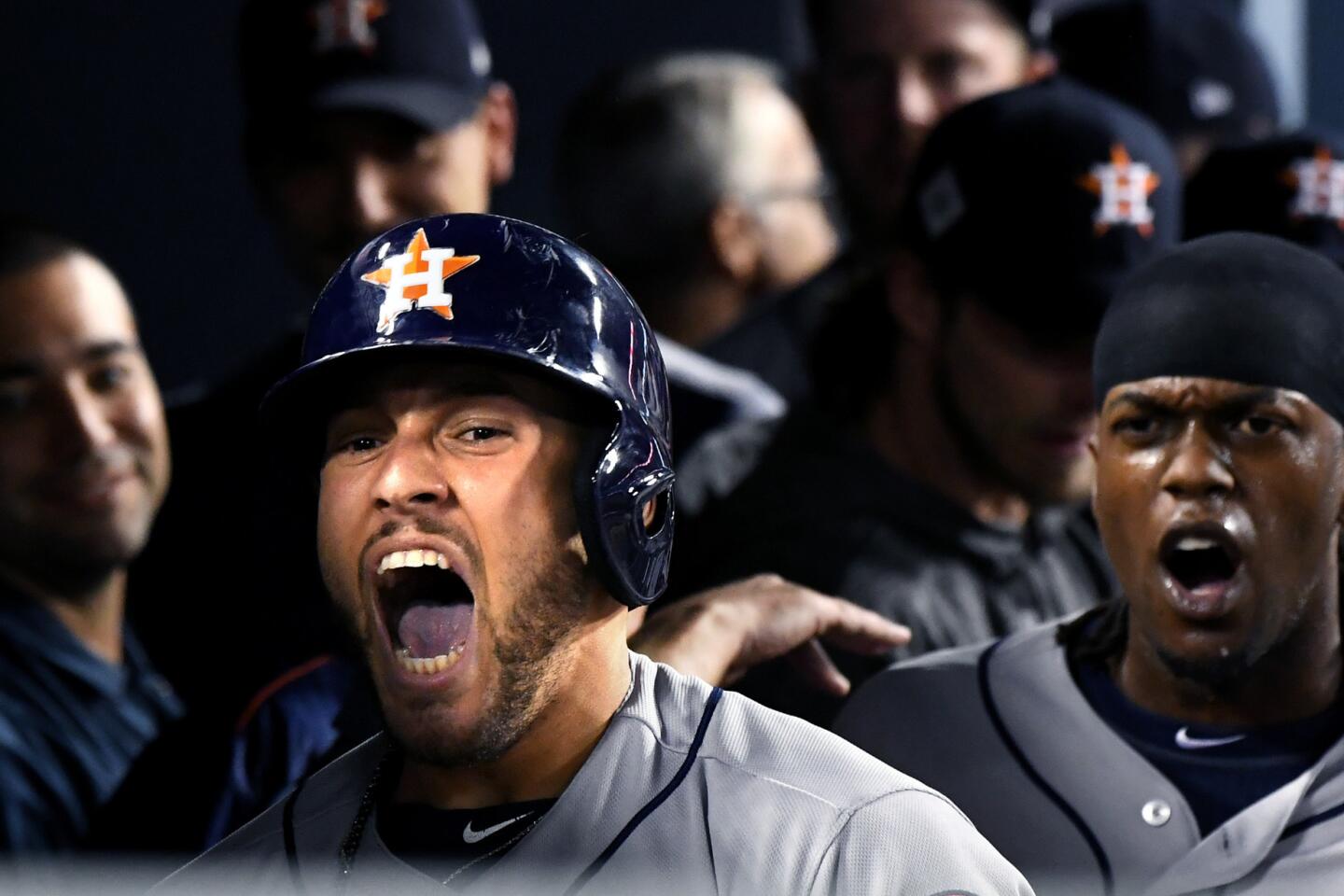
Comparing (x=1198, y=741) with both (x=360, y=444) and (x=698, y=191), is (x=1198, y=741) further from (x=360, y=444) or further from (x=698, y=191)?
(x=698, y=191)

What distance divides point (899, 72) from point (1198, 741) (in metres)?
1.24

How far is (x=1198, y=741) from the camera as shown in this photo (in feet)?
5.02

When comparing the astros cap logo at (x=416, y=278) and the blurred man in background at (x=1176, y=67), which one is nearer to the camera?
the astros cap logo at (x=416, y=278)

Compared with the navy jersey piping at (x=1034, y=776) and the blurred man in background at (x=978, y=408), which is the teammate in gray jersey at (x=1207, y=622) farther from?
the blurred man in background at (x=978, y=408)

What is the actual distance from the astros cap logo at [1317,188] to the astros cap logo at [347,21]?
103cm

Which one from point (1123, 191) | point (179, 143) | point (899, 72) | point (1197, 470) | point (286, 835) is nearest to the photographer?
point (286, 835)

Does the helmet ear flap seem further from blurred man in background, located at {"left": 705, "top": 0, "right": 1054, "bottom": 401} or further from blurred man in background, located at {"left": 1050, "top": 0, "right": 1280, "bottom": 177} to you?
blurred man in background, located at {"left": 1050, "top": 0, "right": 1280, "bottom": 177}

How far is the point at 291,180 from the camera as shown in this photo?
7.53 feet

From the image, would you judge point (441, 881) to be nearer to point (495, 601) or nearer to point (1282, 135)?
point (495, 601)

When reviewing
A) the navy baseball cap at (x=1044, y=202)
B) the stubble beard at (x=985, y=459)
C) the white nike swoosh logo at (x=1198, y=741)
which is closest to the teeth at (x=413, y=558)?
the white nike swoosh logo at (x=1198, y=741)

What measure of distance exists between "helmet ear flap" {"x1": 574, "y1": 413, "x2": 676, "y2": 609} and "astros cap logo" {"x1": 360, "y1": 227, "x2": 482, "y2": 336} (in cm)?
12

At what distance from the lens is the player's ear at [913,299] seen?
2123mm

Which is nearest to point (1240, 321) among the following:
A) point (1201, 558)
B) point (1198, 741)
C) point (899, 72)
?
point (1201, 558)

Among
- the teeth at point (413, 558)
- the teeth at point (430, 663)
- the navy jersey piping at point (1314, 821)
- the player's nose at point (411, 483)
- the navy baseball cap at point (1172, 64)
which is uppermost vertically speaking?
the player's nose at point (411, 483)
